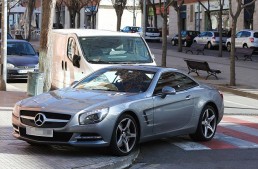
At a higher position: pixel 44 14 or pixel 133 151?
pixel 44 14

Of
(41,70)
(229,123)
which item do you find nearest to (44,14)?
(41,70)

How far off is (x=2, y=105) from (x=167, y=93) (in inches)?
234

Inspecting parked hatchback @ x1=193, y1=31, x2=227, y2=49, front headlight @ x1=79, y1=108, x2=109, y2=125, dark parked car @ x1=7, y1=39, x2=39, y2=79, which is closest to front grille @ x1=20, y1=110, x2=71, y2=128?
front headlight @ x1=79, y1=108, x2=109, y2=125

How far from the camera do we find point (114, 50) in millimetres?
13133

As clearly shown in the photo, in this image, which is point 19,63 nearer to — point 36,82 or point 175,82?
point 36,82

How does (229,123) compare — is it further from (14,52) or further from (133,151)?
(14,52)

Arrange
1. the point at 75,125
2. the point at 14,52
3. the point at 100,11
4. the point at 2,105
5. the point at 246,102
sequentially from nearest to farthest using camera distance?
the point at 75,125 < the point at 2,105 < the point at 246,102 < the point at 14,52 < the point at 100,11

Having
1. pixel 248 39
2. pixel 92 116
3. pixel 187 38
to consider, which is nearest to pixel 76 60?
pixel 92 116

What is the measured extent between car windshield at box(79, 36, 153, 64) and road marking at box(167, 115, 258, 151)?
273cm

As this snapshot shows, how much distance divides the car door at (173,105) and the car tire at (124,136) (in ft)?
1.71

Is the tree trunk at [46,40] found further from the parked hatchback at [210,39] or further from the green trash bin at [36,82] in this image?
the parked hatchback at [210,39]

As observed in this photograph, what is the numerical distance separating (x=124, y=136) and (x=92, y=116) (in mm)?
707

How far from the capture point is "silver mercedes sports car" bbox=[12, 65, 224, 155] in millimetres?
7469

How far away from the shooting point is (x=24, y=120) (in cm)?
783
